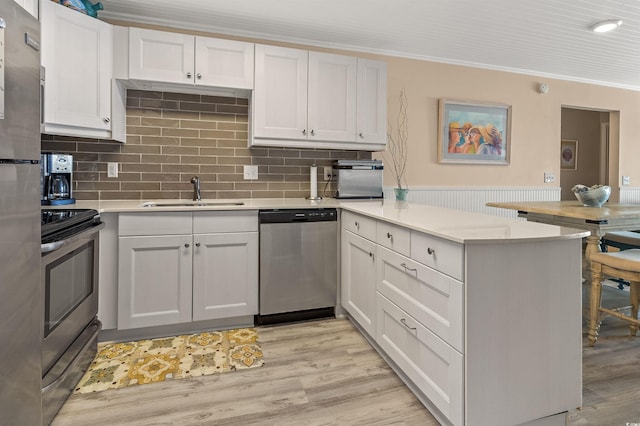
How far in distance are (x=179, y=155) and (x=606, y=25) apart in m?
3.57

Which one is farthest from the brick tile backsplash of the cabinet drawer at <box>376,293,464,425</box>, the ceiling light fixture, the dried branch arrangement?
the ceiling light fixture

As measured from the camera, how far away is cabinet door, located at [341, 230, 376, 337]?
2154 mm

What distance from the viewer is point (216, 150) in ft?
9.69

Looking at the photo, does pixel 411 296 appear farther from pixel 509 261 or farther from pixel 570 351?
pixel 570 351

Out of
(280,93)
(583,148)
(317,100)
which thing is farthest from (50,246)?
(583,148)

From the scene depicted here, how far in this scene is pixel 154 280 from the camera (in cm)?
231

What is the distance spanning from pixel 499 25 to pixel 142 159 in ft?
10.1

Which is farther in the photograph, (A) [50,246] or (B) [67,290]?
(B) [67,290]

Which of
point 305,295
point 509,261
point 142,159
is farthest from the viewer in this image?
point 142,159

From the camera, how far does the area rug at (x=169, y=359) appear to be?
74.0 inches

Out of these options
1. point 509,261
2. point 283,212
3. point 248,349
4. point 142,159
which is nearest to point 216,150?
point 142,159

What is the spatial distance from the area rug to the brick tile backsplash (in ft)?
3.77

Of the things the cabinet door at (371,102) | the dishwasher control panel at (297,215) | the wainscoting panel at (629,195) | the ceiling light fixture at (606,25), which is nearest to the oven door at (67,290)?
the dishwasher control panel at (297,215)

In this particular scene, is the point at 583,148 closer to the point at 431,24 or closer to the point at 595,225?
the point at 595,225
